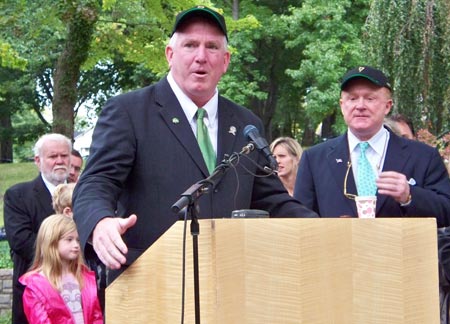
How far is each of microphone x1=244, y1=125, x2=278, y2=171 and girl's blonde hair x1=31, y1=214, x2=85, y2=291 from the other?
3367 mm

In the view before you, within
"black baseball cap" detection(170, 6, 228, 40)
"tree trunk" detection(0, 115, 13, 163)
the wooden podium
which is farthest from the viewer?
"tree trunk" detection(0, 115, 13, 163)

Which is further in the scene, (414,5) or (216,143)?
(414,5)

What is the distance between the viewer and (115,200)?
3535mm

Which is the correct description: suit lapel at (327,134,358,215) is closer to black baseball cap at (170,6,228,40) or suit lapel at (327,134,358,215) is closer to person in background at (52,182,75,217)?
black baseball cap at (170,6,228,40)

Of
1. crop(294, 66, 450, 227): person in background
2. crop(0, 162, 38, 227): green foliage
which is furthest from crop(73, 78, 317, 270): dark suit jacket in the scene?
crop(0, 162, 38, 227): green foliage

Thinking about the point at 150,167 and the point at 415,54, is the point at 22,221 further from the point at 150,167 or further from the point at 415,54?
the point at 415,54

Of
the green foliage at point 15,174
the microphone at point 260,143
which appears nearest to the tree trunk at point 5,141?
the green foliage at point 15,174

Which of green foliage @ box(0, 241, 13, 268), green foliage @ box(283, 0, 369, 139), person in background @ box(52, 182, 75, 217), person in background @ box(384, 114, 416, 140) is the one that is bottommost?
green foliage @ box(0, 241, 13, 268)

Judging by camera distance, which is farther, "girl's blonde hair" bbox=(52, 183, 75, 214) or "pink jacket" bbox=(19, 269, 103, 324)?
"girl's blonde hair" bbox=(52, 183, 75, 214)

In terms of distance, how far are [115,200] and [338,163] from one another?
2.04 meters

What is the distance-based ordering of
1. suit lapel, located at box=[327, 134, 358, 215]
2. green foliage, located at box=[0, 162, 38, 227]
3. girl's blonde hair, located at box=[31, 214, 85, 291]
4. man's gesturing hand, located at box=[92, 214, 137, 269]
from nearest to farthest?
man's gesturing hand, located at box=[92, 214, 137, 269] < suit lapel, located at box=[327, 134, 358, 215] < girl's blonde hair, located at box=[31, 214, 85, 291] < green foliage, located at box=[0, 162, 38, 227]

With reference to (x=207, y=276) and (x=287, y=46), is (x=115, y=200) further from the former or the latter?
(x=287, y=46)

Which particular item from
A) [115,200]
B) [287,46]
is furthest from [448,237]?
[287,46]

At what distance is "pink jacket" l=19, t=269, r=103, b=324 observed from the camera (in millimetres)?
6281
